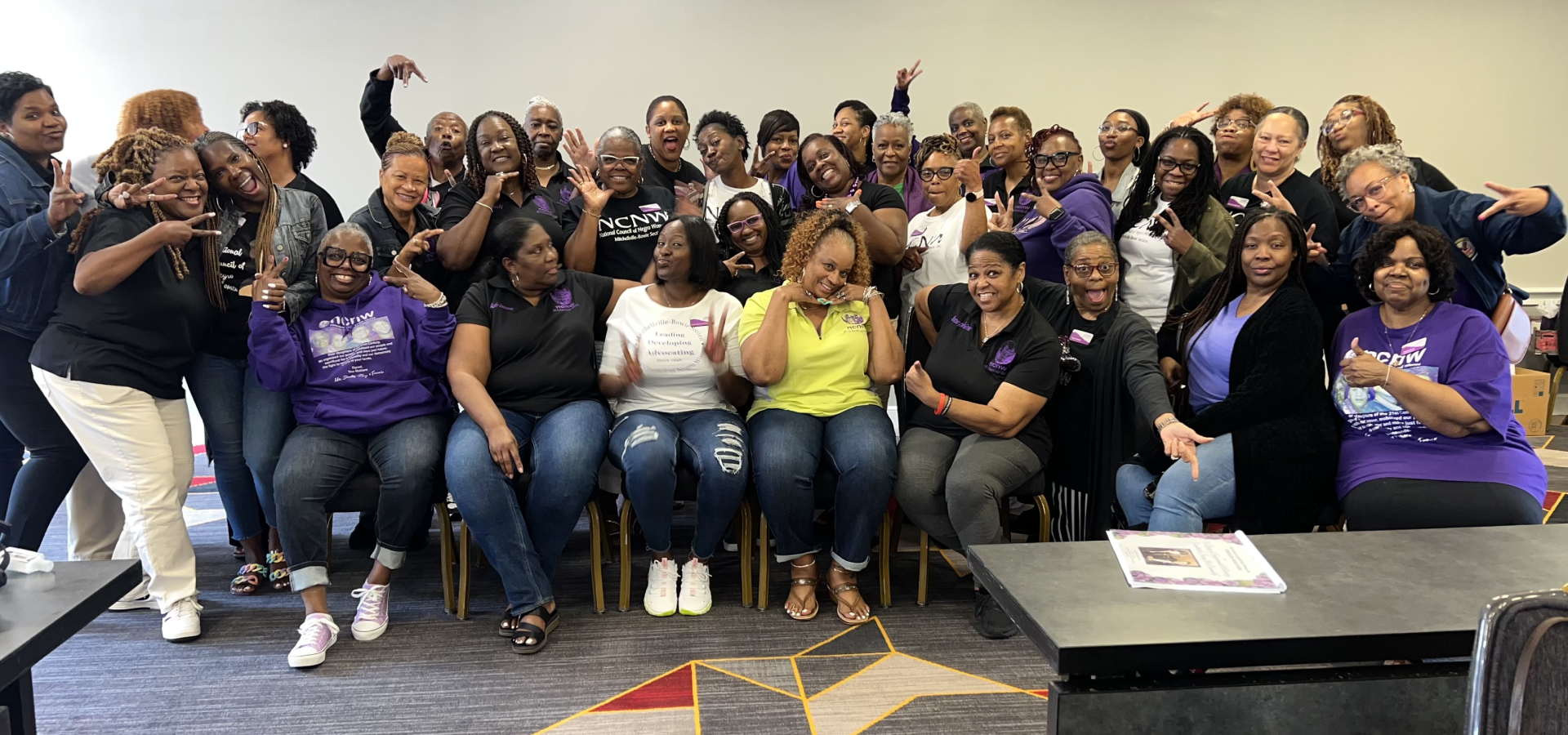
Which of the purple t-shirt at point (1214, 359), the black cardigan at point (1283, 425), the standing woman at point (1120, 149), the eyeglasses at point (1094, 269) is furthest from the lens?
the standing woman at point (1120, 149)

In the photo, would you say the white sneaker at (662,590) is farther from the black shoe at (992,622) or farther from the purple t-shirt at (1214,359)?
the purple t-shirt at (1214,359)

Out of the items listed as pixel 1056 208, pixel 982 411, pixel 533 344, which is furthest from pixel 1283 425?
pixel 533 344

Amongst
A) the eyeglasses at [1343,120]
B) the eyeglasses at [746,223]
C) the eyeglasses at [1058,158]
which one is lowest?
the eyeglasses at [746,223]

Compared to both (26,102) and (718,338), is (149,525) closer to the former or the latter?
(26,102)

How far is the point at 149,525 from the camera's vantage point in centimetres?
252

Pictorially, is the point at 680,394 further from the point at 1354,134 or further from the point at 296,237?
the point at 1354,134

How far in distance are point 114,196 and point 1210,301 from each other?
3078 mm

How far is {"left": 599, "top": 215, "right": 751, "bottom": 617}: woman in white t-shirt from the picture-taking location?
2664mm

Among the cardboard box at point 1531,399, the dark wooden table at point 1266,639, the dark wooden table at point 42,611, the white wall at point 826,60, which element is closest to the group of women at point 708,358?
the dark wooden table at point 1266,639

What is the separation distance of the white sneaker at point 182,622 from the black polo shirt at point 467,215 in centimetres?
118

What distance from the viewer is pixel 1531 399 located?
16.7 ft

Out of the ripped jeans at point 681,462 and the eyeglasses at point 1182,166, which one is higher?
the eyeglasses at point 1182,166

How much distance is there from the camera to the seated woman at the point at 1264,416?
2377 millimetres

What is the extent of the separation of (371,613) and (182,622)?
1.68 feet
